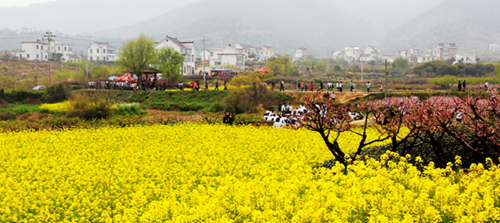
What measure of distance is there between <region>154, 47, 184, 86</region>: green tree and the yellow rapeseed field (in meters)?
40.4

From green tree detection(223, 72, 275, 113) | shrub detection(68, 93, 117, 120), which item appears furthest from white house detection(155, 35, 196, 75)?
shrub detection(68, 93, 117, 120)

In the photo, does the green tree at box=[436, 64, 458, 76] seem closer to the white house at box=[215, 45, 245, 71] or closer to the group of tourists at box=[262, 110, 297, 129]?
the white house at box=[215, 45, 245, 71]

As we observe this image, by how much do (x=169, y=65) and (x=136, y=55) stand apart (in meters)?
5.10

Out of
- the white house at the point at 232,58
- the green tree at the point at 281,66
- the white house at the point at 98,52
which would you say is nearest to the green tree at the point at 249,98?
the green tree at the point at 281,66

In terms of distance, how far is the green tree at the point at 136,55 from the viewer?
65875 millimetres

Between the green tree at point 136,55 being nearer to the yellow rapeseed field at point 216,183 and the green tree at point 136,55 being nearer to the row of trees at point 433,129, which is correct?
the yellow rapeseed field at point 216,183

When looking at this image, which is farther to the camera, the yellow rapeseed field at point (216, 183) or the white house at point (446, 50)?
the white house at point (446, 50)

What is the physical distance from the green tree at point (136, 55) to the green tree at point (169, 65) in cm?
159

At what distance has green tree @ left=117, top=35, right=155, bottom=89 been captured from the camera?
65875 mm

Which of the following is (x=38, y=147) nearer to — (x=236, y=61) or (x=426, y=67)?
(x=426, y=67)

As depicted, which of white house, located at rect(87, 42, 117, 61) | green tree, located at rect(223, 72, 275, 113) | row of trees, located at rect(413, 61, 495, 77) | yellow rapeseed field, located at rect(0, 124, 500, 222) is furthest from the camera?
white house, located at rect(87, 42, 117, 61)

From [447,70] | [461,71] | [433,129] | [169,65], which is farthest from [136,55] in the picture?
[461,71]

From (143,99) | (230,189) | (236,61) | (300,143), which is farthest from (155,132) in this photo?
(236,61)

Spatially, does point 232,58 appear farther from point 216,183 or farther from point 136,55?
point 216,183
